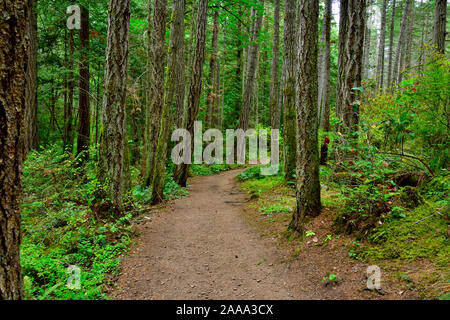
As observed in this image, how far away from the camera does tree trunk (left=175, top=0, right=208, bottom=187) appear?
10.2 m

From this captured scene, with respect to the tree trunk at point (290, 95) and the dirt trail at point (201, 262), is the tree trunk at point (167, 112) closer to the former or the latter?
the dirt trail at point (201, 262)

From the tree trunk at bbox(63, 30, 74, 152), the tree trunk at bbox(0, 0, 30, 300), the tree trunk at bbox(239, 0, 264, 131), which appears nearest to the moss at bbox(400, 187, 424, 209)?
the tree trunk at bbox(0, 0, 30, 300)

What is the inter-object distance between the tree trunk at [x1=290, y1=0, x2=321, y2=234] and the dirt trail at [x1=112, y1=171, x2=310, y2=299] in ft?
3.87

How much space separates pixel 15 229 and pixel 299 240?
4.48 m

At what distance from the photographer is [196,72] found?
10.9m

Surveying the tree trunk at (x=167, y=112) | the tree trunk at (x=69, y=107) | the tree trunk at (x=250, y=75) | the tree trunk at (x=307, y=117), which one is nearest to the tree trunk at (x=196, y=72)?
the tree trunk at (x=167, y=112)

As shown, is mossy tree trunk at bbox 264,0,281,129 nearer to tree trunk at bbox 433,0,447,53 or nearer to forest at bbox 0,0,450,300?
forest at bbox 0,0,450,300

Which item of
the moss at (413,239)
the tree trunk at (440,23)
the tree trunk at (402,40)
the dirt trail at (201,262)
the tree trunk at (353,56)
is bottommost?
the dirt trail at (201,262)

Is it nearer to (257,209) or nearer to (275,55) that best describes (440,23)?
(275,55)

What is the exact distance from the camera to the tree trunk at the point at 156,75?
374 inches

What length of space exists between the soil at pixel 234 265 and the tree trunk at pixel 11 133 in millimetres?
1968

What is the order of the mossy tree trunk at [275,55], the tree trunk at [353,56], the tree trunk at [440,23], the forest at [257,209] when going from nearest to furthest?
the forest at [257,209]
the tree trunk at [353,56]
the tree trunk at [440,23]
the mossy tree trunk at [275,55]

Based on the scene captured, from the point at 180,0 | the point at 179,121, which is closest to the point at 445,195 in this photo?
the point at 180,0
